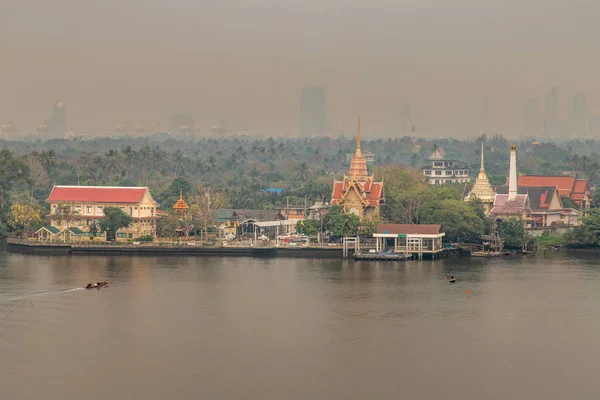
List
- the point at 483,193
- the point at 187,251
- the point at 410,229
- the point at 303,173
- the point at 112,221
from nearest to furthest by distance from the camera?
the point at 410,229 → the point at 187,251 → the point at 112,221 → the point at 483,193 → the point at 303,173

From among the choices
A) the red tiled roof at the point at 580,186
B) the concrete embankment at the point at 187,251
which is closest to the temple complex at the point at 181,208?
the concrete embankment at the point at 187,251

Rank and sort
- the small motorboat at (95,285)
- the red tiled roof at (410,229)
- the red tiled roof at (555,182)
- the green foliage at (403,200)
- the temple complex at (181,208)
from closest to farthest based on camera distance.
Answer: the small motorboat at (95,285) → the red tiled roof at (410,229) → the green foliage at (403,200) → the temple complex at (181,208) → the red tiled roof at (555,182)

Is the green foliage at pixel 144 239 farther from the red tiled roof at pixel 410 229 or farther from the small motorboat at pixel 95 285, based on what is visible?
the small motorboat at pixel 95 285

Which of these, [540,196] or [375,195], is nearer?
[375,195]

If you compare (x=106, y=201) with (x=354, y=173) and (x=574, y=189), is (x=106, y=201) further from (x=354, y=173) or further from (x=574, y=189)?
(x=574, y=189)

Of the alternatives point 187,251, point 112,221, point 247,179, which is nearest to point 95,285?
point 187,251

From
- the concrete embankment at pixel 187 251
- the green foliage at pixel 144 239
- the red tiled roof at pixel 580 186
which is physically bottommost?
the concrete embankment at pixel 187 251

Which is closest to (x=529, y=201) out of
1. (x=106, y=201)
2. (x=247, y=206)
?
(x=247, y=206)

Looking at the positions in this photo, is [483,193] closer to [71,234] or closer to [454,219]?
[454,219]
